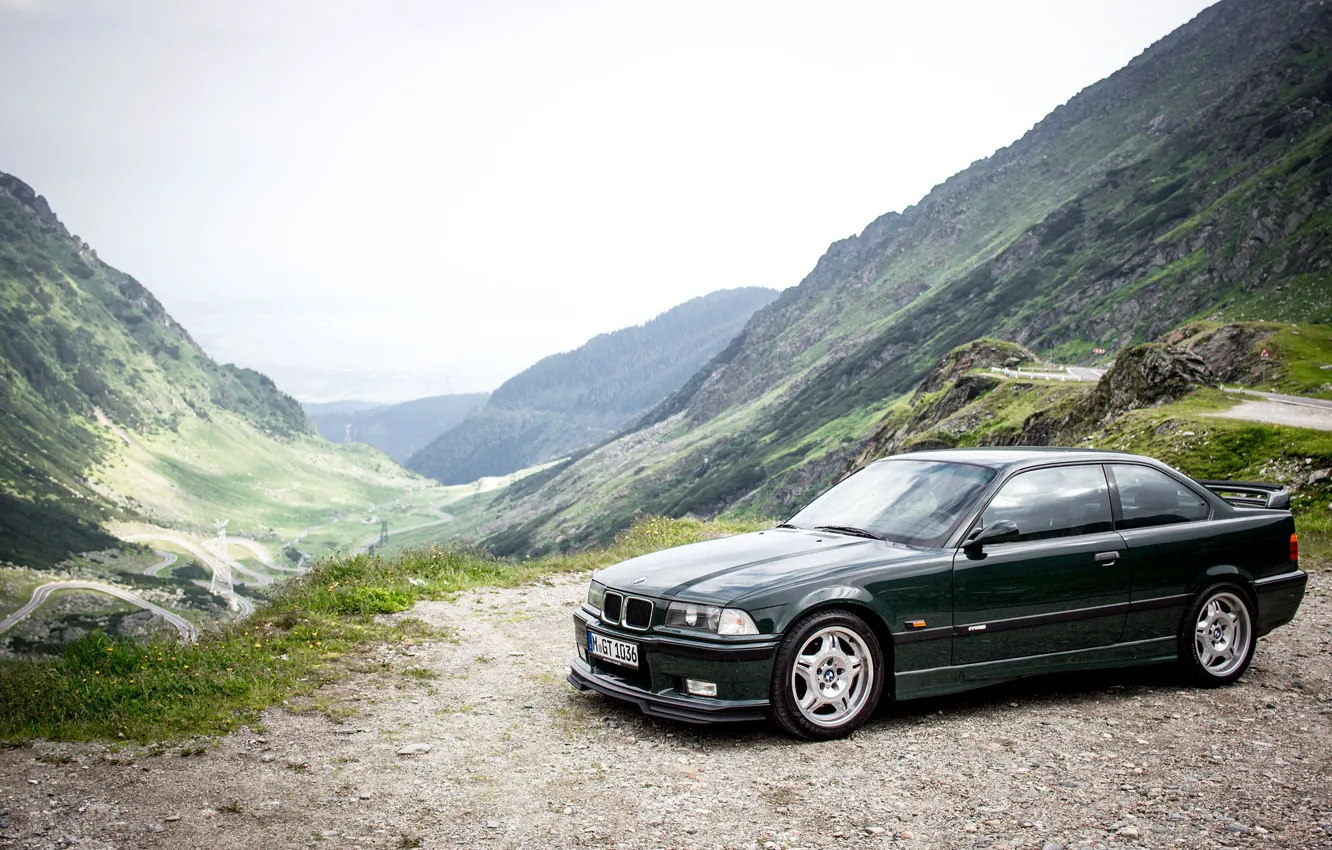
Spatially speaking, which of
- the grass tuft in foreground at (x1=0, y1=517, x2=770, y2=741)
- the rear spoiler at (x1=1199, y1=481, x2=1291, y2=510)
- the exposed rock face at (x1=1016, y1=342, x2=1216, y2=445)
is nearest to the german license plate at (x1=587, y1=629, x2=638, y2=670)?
the grass tuft in foreground at (x1=0, y1=517, x2=770, y2=741)

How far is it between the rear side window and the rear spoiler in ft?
2.21

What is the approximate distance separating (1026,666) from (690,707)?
2709 mm

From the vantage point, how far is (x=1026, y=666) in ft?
23.6

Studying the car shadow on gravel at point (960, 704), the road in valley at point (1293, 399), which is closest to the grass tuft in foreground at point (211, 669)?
the car shadow on gravel at point (960, 704)

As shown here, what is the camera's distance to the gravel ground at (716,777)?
5113 mm

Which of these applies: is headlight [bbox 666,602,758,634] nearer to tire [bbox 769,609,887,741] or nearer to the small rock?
tire [bbox 769,609,887,741]

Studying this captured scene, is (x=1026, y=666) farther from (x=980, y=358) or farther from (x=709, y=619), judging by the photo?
(x=980, y=358)

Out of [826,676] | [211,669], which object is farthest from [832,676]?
[211,669]

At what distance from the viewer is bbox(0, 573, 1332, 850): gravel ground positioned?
511 cm

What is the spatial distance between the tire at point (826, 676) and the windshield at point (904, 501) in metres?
1.00

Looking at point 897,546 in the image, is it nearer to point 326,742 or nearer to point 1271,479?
point 326,742

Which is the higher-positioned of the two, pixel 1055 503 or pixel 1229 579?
pixel 1055 503

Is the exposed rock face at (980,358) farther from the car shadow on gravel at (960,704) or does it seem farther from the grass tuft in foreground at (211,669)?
the car shadow on gravel at (960,704)

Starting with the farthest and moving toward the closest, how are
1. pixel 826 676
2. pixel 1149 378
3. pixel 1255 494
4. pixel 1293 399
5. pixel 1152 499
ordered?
pixel 1293 399, pixel 1149 378, pixel 1255 494, pixel 1152 499, pixel 826 676
